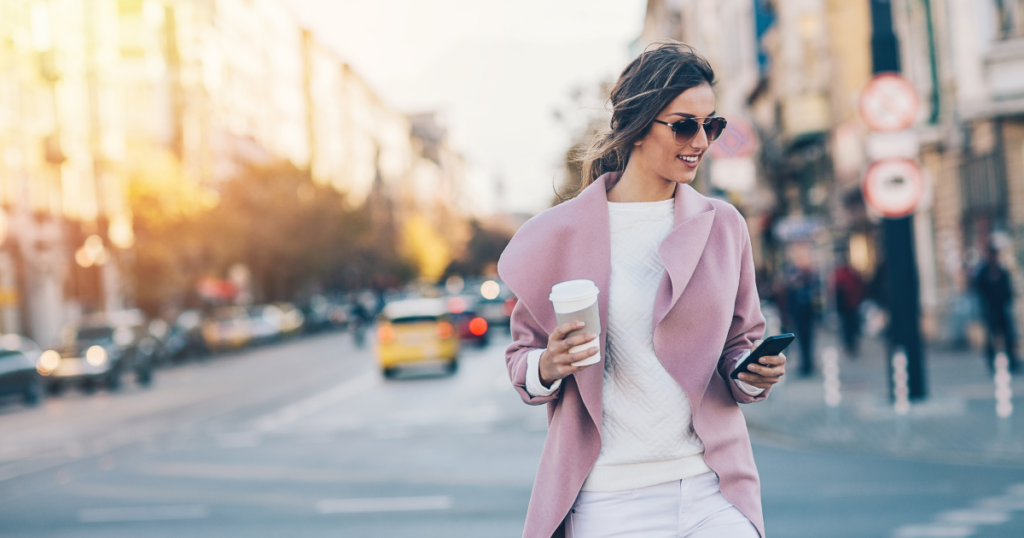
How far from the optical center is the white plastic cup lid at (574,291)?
236 cm

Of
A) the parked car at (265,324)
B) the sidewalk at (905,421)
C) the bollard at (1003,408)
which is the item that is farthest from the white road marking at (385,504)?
the parked car at (265,324)

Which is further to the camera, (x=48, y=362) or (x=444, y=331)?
(x=48, y=362)

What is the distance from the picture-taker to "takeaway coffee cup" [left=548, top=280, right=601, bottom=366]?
7.76 ft

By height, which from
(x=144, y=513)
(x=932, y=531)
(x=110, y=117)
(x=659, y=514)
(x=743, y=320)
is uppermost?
(x=110, y=117)

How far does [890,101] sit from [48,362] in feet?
72.4

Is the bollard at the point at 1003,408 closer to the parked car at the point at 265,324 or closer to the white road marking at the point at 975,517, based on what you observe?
the white road marking at the point at 975,517

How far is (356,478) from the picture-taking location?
1054cm

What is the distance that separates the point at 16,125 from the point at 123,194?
15.8ft

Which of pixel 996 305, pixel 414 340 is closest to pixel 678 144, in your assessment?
pixel 996 305

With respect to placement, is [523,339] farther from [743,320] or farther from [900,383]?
[900,383]

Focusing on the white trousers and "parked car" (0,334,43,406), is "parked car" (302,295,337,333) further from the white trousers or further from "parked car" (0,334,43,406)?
the white trousers

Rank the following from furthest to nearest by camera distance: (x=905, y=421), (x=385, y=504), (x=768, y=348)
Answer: (x=905, y=421) < (x=385, y=504) < (x=768, y=348)

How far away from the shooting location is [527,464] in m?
11.0

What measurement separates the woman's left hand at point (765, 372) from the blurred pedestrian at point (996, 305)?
14.2 meters
